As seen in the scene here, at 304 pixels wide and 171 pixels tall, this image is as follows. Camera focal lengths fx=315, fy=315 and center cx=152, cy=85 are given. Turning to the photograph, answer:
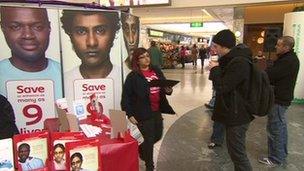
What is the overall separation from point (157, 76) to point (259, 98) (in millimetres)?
987

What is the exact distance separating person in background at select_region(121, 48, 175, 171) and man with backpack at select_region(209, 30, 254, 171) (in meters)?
0.62

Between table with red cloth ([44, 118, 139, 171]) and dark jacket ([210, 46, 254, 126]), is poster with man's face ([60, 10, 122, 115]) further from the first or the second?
table with red cloth ([44, 118, 139, 171])

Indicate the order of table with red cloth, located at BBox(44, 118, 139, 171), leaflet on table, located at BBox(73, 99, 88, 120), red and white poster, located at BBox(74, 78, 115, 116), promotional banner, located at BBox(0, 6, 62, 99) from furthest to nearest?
red and white poster, located at BBox(74, 78, 115, 116), promotional banner, located at BBox(0, 6, 62, 99), leaflet on table, located at BBox(73, 99, 88, 120), table with red cloth, located at BBox(44, 118, 139, 171)

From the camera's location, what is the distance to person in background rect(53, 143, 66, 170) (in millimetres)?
1393

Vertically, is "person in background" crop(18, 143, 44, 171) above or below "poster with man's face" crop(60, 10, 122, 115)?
below

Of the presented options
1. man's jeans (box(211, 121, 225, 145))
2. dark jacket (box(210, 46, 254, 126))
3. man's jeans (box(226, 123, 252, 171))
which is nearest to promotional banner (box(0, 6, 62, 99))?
dark jacket (box(210, 46, 254, 126))

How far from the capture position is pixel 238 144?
262 centimetres

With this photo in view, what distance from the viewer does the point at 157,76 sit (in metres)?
3.11

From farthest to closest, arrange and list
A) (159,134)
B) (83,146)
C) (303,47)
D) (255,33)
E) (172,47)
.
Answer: (172,47)
(255,33)
(303,47)
(159,134)
(83,146)

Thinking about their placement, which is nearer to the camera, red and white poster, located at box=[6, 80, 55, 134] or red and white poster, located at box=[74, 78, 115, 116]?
red and white poster, located at box=[6, 80, 55, 134]

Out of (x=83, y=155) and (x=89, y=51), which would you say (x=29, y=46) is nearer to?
(x=89, y=51)

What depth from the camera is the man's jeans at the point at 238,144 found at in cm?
262

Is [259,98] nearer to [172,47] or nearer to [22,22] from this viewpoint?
[22,22]

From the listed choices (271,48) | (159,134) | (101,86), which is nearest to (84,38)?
(101,86)
